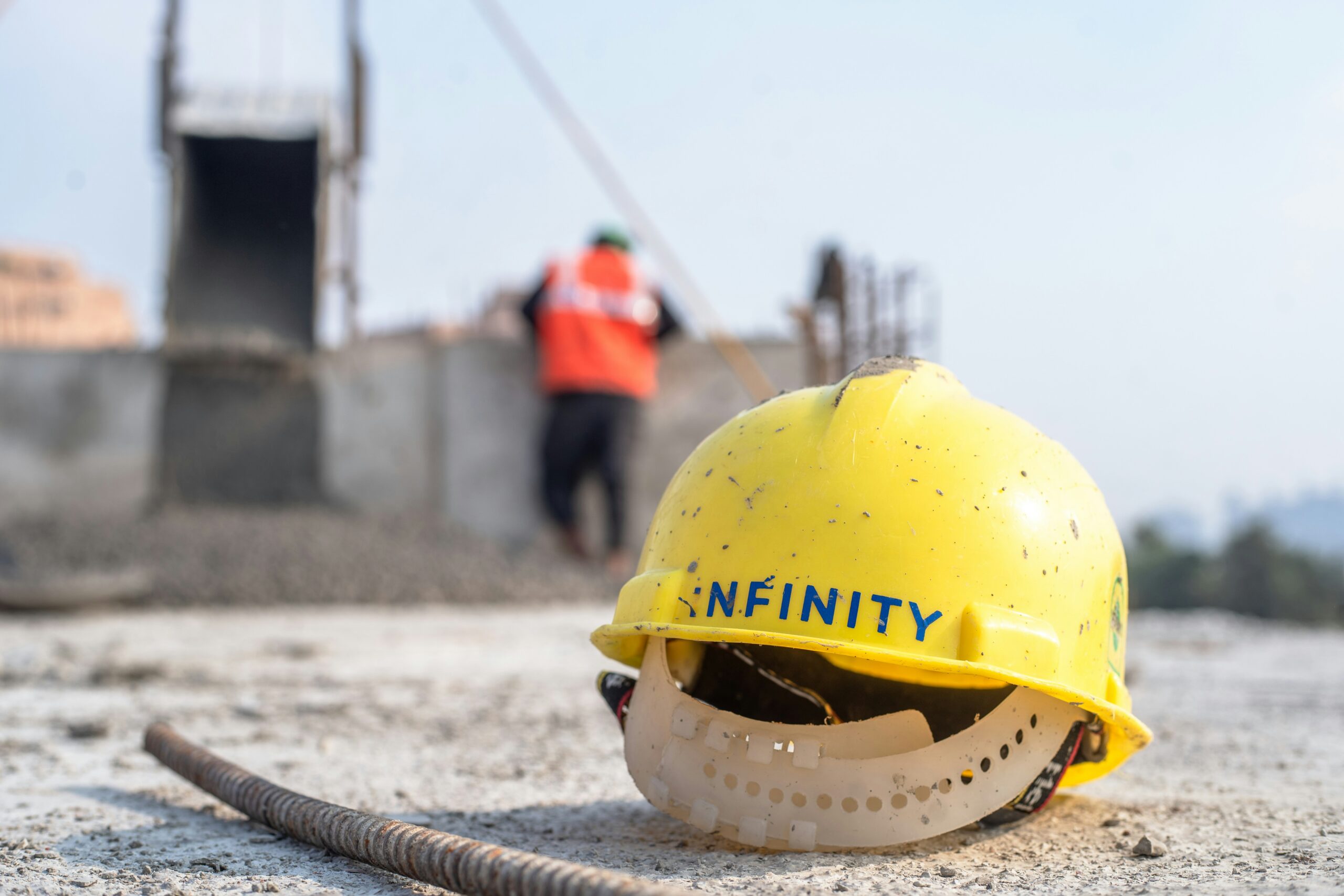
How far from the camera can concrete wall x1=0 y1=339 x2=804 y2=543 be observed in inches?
324

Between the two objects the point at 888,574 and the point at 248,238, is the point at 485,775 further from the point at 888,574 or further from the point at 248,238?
the point at 248,238

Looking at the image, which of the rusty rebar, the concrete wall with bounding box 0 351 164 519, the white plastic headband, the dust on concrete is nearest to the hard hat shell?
the white plastic headband

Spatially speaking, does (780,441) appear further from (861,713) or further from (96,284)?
(96,284)

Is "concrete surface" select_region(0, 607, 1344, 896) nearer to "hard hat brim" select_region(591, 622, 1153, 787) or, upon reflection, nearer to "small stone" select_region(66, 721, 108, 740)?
"small stone" select_region(66, 721, 108, 740)

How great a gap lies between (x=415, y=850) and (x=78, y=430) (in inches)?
297

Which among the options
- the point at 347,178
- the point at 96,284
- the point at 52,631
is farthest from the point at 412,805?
the point at 96,284

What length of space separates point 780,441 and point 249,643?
155 inches

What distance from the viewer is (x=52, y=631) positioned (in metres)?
5.56

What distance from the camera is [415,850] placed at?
70.7 inches

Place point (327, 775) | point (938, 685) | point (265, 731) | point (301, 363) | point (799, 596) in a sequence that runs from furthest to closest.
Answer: point (301, 363)
point (265, 731)
point (327, 775)
point (938, 685)
point (799, 596)

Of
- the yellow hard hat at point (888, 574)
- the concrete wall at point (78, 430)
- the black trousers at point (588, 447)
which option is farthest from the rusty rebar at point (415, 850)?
the concrete wall at point (78, 430)

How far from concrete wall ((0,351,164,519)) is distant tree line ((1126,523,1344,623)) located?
75.7 feet

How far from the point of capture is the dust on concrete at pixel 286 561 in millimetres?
6820

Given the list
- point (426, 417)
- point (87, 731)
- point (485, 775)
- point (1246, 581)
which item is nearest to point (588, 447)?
point (426, 417)
